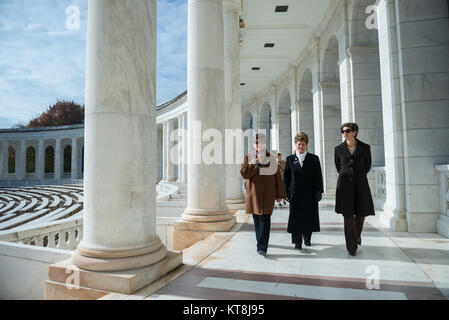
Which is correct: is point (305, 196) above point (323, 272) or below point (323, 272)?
above

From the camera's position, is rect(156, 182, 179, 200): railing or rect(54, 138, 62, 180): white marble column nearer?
rect(156, 182, 179, 200): railing

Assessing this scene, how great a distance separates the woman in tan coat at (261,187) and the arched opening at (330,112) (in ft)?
88.0

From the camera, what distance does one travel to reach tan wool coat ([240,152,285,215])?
13.5 meters

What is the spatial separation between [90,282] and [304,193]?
9.68 meters

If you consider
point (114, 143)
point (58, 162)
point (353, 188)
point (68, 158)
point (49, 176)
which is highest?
point (68, 158)

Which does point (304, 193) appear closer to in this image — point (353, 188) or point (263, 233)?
point (353, 188)

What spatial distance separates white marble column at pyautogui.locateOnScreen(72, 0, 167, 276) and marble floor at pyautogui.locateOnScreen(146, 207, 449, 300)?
2048 millimetres

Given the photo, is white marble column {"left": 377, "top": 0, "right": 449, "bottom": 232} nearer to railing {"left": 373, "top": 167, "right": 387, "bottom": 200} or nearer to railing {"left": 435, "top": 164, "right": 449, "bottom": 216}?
railing {"left": 435, "top": 164, "right": 449, "bottom": 216}

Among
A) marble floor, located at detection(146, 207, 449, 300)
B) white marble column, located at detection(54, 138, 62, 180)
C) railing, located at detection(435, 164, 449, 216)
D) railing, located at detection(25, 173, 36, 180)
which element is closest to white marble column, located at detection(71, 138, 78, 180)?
white marble column, located at detection(54, 138, 62, 180)

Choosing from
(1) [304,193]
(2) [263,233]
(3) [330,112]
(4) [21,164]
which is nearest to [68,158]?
(4) [21,164]

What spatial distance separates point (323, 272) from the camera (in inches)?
437

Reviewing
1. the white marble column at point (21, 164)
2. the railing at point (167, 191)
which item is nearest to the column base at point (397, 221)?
the railing at point (167, 191)
